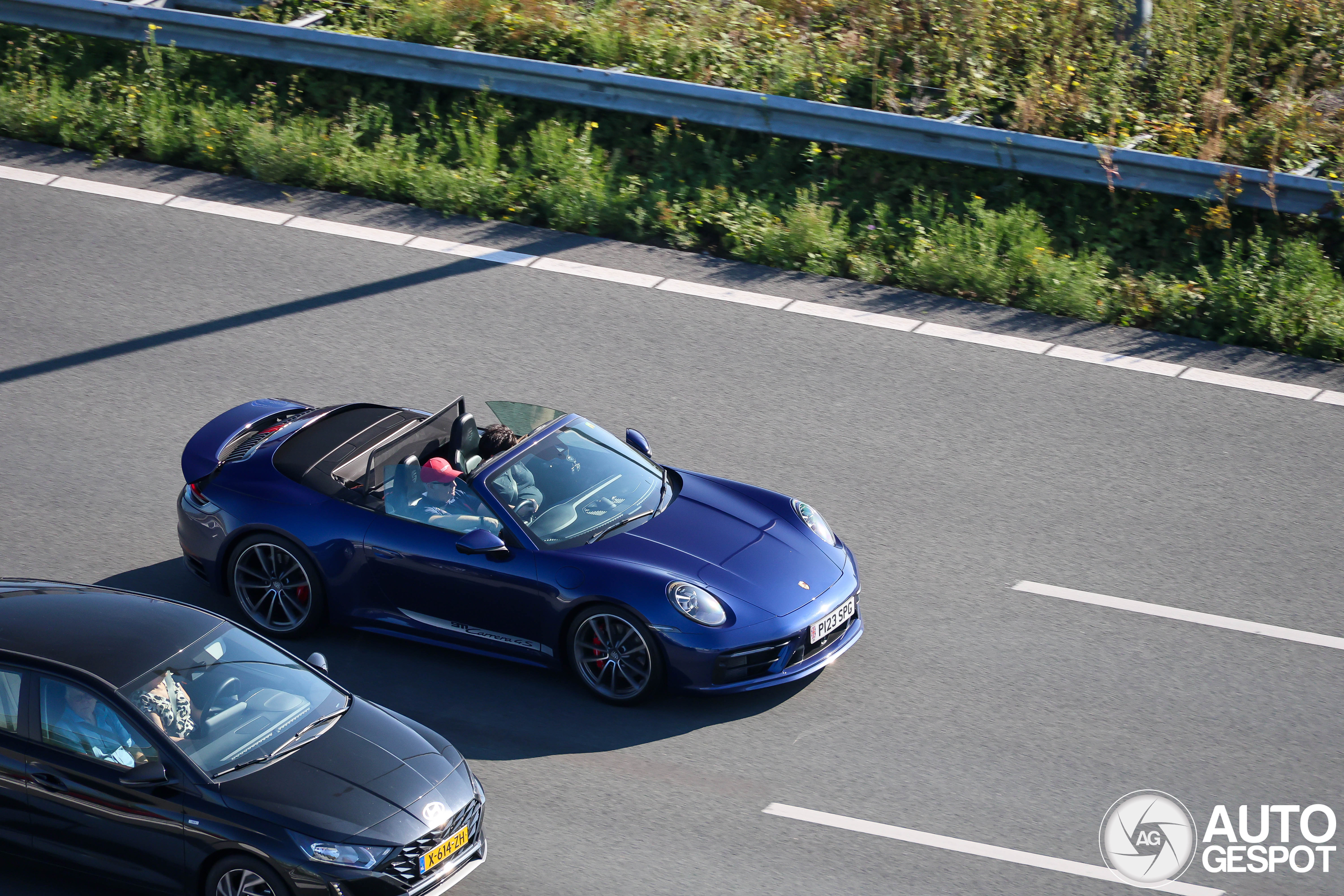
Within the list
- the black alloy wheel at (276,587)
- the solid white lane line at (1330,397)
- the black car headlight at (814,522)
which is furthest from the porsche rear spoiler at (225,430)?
the solid white lane line at (1330,397)

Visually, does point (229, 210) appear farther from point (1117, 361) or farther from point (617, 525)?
point (1117, 361)

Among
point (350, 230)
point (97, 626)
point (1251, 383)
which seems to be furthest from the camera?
point (350, 230)

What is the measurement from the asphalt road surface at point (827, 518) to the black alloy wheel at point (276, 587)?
8.9 inches

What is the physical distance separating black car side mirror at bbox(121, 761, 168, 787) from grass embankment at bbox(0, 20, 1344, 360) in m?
7.49

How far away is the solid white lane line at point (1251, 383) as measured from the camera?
10.7 meters

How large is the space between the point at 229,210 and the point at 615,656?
695cm

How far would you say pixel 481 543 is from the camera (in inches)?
299

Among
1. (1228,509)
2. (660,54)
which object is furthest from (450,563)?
(660,54)

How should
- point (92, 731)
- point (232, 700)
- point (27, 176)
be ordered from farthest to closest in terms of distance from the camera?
point (27, 176), point (232, 700), point (92, 731)

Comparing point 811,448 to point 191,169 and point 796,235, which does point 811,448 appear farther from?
point 191,169

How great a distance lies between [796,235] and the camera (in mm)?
12180

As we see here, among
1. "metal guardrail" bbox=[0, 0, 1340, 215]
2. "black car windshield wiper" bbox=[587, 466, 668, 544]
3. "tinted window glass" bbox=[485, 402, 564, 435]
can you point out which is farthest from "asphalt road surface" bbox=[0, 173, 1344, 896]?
"metal guardrail" bbox=[0, 0, 1340, 215]

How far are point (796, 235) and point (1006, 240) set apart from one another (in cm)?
180

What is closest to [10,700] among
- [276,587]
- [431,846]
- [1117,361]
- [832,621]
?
[431,846]
